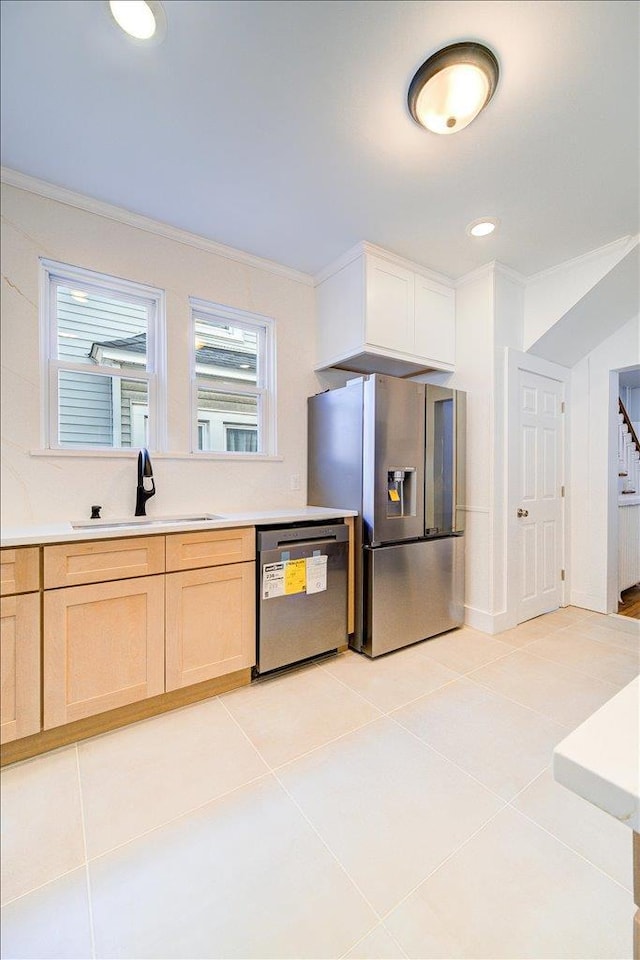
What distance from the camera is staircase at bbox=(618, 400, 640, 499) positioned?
12.5 ft

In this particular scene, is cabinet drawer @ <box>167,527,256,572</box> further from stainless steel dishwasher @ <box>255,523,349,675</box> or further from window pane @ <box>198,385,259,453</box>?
window pane @ <box>198,385,259,453</box>

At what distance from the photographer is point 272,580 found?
82.7 inches

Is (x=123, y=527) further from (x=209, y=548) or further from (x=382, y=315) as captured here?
(x=382, y=315)

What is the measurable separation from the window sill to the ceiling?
136 cm

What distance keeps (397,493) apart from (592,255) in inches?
81.1

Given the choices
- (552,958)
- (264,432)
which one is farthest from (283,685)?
(264,432)

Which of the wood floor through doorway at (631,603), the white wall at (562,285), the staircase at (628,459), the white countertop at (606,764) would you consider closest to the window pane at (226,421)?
the white wall at (562,285)

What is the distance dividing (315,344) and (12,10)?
205cm

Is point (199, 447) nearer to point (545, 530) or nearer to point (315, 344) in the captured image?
point (315, 344)

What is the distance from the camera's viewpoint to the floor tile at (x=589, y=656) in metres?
2.21

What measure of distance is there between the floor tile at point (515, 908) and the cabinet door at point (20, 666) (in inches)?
56.2

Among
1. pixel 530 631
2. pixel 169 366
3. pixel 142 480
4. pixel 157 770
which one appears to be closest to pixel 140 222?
pixel 169 366

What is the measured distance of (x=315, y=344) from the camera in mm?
3006

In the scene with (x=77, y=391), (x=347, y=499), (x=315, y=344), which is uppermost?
(x=315, y=344)
